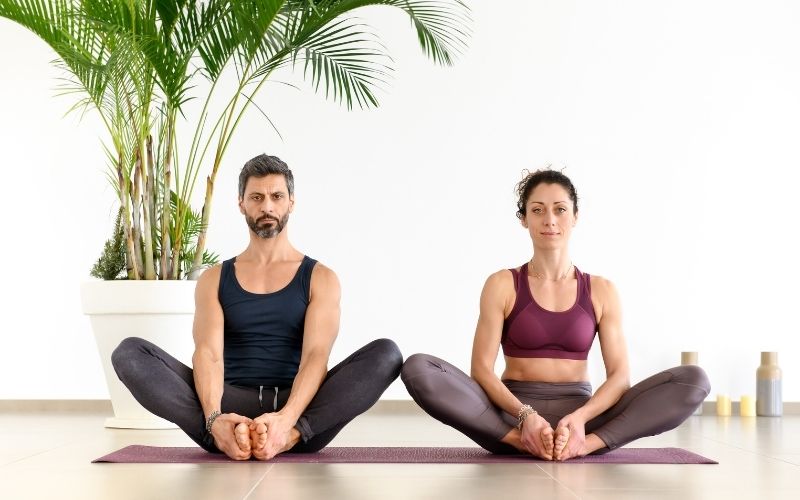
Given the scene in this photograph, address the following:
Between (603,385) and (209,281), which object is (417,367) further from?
(209,281)

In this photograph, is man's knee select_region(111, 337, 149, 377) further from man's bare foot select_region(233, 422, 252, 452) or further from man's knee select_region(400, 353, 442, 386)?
man's knee select_region(400, 353, 442, 386)

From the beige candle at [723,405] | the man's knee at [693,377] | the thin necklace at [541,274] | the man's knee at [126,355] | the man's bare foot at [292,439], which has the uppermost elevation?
the thin necklace at [541,274]

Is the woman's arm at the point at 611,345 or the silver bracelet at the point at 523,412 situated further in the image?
the woman's arm at the point at 611,345

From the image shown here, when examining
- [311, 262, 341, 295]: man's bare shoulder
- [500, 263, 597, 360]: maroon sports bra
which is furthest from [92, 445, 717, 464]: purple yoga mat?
[311, 262, 341, 295]: man's bare shoulder

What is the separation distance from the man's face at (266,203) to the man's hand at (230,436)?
60 centimetres

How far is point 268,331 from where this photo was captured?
3170 millimetres

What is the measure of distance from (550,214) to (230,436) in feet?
3.72

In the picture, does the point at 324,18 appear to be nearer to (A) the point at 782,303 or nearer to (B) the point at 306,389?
(B) the point at 306,389

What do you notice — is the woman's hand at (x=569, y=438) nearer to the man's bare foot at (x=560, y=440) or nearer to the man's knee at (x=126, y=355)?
the man's bare foot at (x=560, y=440)

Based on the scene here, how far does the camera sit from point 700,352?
5.19 metres

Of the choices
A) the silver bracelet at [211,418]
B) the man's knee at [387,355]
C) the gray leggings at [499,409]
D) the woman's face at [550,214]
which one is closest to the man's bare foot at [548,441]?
the gray leggings at [499,409]

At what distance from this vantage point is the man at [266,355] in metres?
3.02

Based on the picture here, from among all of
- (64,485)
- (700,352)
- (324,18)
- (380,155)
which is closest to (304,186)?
(380,155)

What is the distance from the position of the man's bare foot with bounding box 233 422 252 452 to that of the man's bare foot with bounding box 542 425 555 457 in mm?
788
